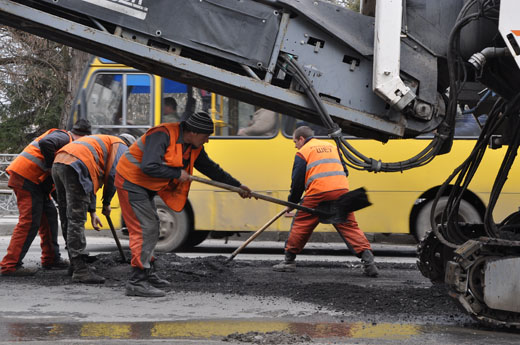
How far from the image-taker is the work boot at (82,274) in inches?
261

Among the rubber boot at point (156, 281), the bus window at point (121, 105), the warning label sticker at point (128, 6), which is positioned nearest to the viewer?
the warning label sticker at point (128, 6)

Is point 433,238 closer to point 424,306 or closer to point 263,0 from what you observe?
point 424,306

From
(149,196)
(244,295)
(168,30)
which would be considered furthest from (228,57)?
(244,295)

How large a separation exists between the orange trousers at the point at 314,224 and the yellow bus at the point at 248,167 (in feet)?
6.64

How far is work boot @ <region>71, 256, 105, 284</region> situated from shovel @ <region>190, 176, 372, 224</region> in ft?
4.98

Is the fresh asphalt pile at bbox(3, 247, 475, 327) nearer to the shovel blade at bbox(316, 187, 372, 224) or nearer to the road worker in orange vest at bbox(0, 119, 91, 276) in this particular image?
the road worker in orange vest at bbox(0, 119, 91, 276)

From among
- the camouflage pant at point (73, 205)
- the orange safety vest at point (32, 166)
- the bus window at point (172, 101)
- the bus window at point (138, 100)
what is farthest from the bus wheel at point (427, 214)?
the orange safety vest at point (32, 166)

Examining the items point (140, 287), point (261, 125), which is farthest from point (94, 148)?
point (261, 125)

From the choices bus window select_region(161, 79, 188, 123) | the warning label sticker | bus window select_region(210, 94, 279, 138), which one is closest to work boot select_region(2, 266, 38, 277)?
the warning label sticker

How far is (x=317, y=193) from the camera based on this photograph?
Result: 7.56 metres

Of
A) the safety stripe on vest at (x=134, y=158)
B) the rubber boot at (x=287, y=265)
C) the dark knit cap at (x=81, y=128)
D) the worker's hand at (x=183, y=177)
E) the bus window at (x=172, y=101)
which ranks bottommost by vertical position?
the rubber boot at (x=287, y=265)

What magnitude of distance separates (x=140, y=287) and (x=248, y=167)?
427 centimetres

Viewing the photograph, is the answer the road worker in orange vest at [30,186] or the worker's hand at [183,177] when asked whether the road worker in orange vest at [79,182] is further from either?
the worker's hand at [183,177]

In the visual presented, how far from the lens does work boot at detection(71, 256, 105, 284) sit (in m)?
6.63
